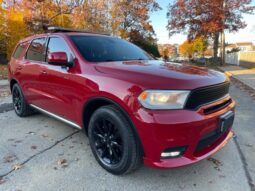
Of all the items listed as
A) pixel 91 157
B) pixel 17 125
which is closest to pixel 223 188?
pixel 91 157

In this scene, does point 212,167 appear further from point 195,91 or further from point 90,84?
point 90,84

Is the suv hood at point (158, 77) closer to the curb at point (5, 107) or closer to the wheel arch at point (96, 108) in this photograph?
the wheel arch at point (96, 108)

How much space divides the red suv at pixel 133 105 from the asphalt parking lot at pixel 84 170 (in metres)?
0.25

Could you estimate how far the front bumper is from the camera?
2465mm

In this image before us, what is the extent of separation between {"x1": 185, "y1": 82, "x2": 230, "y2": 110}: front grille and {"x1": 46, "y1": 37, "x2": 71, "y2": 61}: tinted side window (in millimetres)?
1825

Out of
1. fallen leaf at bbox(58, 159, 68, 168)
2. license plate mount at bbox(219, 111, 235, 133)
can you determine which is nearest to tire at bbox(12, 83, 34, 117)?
fallen leaf at bbox(58, 159, 68, 168)

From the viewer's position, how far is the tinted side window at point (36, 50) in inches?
171

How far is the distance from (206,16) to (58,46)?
87.8 ft

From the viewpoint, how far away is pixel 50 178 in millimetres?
2959

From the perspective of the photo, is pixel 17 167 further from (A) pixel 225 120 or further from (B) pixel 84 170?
(A) pixel 225 120

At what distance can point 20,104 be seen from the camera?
17.6ft

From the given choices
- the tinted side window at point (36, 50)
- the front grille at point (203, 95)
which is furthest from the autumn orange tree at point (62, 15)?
the front grille at point (203, 95)

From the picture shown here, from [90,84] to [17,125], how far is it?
8.48 feet

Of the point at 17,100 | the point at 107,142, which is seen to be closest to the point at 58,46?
the point at 107,142
